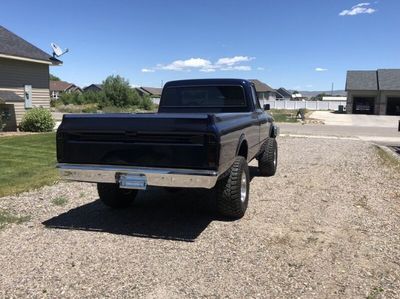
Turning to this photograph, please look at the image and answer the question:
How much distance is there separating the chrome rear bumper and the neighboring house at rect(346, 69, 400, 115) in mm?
52695

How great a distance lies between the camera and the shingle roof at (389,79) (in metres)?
52.3

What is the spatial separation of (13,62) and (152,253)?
52.6 feet

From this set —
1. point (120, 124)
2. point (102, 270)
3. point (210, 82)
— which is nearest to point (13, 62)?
point (210, 82)

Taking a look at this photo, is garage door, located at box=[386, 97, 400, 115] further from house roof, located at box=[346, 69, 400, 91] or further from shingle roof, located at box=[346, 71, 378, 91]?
shingle roof, located at box=[346, 71, 378, 91]

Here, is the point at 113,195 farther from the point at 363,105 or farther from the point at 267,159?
the point at 363,105

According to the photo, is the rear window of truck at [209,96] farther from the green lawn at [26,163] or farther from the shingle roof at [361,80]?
the shingle roof at [361,80]

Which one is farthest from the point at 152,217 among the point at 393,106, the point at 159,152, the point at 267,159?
the point at 393,106

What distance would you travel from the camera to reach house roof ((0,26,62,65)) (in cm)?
1769

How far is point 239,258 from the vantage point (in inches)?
175

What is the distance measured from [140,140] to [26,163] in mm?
6388

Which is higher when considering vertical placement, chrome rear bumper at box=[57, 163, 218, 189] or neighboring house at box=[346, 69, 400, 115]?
neighboring house at box=[346, 69, 400, 115]

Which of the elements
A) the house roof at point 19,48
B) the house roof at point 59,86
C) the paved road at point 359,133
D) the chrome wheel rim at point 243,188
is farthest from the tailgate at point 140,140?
the house roof at point 59,86

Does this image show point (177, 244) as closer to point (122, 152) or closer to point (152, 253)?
point (152, 253)

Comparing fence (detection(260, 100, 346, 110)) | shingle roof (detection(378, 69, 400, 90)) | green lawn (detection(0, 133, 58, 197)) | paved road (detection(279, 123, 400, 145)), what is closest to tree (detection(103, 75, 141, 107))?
fence (detection(260, 100, 346, 110))
